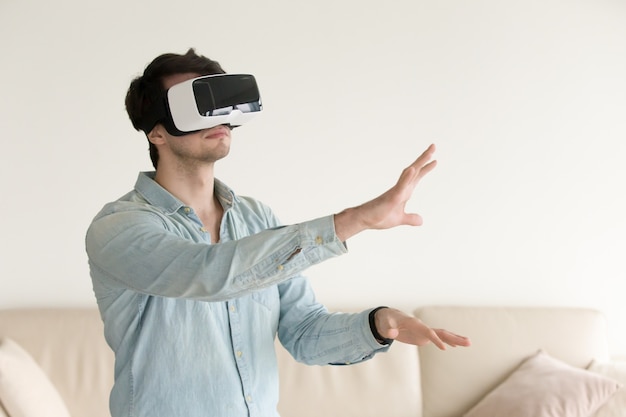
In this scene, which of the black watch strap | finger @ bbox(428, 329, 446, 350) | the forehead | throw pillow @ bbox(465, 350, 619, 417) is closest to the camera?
finger @ bbox(428, 329, 446, 350)

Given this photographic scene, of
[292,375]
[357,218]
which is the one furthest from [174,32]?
[357,218]

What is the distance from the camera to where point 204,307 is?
1.64 m

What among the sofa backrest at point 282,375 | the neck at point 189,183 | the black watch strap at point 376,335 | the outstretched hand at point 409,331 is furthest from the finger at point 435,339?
the sofa backrest at point 282,375

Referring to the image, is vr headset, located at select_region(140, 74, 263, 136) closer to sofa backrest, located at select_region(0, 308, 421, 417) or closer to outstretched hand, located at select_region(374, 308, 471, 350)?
outstretched hand, located at select_region(374, 308, 471, 350)

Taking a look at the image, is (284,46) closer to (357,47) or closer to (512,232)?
(357,47)

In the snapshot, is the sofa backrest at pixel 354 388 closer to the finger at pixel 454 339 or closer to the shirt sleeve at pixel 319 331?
the shirt sleeve at pixel 319 331

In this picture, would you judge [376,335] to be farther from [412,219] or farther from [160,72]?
[160,72]

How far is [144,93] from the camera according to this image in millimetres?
1876

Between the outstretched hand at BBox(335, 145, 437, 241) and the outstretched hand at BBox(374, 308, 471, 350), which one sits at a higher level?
the outstretched hand at BBox(335, 145, 437, 241)

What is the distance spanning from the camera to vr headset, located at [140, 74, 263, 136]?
68.6 inches

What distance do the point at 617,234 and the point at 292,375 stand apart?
1.56 meters

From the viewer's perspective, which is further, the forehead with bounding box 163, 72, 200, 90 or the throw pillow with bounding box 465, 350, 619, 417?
the throw pillow with bounding box 465, 350, 619, 417

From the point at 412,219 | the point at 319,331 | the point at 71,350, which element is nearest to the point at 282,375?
the point at 71,350

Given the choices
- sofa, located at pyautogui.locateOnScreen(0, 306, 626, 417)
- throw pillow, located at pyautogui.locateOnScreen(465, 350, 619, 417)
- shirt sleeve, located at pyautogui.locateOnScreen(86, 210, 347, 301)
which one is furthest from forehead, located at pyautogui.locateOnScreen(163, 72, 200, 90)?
throw pillow, located at pyautogui.locateOnScreen(465, 350, 619, 417)
